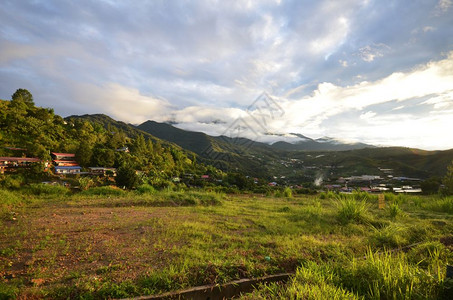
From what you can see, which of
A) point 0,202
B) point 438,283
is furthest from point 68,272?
point 0,202

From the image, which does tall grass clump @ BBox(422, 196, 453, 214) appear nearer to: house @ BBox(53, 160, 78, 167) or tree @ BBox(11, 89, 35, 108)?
house @ BBox(53, 160, 78, 167)

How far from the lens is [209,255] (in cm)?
390

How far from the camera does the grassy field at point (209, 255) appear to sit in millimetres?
2564

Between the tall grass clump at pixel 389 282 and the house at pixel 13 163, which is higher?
the tall grass clump at pixel 389 282

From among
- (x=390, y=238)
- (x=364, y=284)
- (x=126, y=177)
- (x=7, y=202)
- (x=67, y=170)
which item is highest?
(x=364, y=284)

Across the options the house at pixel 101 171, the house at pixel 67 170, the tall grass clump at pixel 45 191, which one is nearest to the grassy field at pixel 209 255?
the tall grass clump at pixel 45 191

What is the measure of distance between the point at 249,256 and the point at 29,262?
4404 millimetres

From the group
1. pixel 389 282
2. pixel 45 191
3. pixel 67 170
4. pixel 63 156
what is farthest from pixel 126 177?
pixel 389 282

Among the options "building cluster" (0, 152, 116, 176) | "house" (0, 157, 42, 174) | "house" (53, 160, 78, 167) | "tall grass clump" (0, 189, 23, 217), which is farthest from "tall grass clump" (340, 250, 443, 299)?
"house" (53, 160, 78, 167)

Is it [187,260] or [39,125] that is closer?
[187,260]

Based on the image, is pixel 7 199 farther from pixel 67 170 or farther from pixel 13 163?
pixel 13 163

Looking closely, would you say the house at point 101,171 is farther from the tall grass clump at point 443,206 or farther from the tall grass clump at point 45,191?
the tall grass clump at point 443,206

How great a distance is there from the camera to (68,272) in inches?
123

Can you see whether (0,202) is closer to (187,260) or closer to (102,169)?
(187,260)
